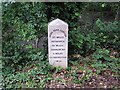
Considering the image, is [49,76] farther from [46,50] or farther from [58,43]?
[46,50]

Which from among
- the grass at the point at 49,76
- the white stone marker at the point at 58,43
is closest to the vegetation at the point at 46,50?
the grass at the point at 49,76

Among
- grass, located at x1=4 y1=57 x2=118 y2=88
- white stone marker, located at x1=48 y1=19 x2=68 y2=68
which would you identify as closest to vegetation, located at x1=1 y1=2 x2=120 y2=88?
grass, located at x1=4 y1=57 x2=118 y2=88

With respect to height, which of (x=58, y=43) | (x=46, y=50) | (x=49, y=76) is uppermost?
(x=58, y=43)

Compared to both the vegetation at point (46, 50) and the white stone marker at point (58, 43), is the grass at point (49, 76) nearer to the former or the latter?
the vegetation at point (46, 50)

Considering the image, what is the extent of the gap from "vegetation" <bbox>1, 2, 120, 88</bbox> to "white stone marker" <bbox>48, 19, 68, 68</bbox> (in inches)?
6.7

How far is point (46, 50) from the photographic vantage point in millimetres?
5707

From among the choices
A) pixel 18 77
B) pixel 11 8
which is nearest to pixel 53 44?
pixel 18 77

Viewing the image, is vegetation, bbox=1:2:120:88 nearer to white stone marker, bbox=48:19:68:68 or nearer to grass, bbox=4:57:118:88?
grass, bbox=4:57:118:88

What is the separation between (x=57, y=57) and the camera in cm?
522

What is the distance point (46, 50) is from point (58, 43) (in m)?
0.64

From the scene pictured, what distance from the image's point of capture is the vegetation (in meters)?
4.77

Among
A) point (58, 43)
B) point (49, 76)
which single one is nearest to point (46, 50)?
point (58, 43)

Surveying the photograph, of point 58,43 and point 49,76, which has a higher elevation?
point 58,43

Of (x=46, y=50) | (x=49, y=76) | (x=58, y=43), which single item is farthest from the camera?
(x=46, y=50)
